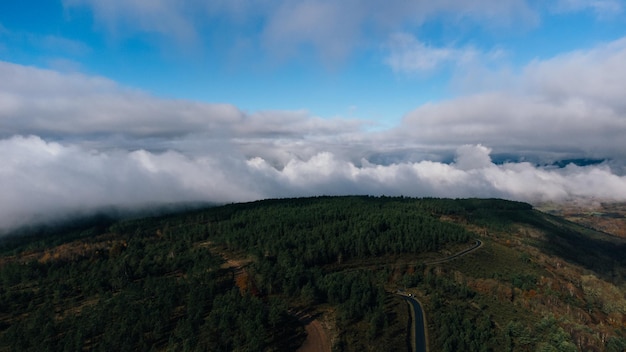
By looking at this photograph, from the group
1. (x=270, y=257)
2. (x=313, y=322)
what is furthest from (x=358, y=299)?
(x=270, y=257)

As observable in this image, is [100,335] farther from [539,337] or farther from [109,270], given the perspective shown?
[539,337]

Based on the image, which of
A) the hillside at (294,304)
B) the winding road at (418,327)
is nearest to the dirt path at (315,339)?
the hillside at (294,304)

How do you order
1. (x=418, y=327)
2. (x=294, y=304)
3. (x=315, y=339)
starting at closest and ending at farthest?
(x=315, y=339), (x=418, y=327), (x=294, y=304)

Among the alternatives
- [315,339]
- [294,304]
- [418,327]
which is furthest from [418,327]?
[294,304]

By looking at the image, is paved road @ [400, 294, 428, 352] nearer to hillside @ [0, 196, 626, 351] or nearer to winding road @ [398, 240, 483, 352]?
winding road @ [398, 240, 483, 352]

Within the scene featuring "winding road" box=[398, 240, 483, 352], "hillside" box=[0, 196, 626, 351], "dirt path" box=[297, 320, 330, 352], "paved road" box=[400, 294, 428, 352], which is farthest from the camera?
"winding road" box=[398, 240, 483, 352]

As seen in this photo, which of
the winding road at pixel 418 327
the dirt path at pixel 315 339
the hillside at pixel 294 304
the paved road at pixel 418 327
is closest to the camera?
the hillside at pixel 294 304

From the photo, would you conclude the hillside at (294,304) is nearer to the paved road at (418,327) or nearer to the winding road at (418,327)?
the winding road at (418,327)

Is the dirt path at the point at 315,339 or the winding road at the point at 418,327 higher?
the dirt path at the point at 315,339

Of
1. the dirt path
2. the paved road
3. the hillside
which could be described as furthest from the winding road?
the dirt path

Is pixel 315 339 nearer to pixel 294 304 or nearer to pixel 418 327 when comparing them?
pixel 294 304
